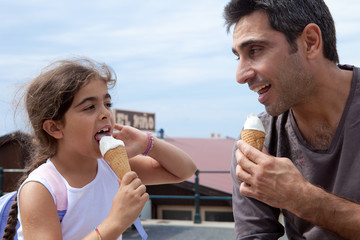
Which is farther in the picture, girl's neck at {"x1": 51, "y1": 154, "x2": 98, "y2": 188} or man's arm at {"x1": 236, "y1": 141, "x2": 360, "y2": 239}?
girl's neck at {"x1": 51, "y1": 154, "x2": 98, "y2": 188}

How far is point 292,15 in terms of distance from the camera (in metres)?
2.37

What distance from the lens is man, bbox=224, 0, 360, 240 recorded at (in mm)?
2256

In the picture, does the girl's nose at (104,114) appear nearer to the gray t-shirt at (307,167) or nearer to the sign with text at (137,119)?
the gray t-shirt at (307,167)

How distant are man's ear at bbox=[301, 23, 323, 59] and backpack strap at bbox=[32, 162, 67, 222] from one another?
5.25 ft

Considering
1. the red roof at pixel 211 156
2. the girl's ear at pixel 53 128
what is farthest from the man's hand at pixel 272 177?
the red roof at pixel 211 156

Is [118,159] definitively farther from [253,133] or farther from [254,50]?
[254,50]

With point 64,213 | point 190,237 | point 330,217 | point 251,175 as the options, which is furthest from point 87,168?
point 190,237

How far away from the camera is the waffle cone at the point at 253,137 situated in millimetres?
2281

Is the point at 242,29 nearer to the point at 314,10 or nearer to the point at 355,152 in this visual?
the point at 314,10

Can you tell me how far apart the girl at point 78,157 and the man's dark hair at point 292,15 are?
920 millimetres

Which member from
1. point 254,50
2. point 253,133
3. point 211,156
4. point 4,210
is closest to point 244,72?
point 254,50

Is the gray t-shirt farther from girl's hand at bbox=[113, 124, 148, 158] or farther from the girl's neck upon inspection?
the girl's neck

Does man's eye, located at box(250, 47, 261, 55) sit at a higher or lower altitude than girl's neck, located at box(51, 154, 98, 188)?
higher

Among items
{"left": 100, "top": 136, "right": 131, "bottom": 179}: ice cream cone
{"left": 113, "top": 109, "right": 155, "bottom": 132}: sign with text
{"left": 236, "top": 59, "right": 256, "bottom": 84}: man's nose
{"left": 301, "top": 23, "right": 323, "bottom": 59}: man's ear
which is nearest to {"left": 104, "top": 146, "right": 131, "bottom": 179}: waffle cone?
{"left": 100, "top": 136, "right": 131, "bottom": 179}: ice cream cone
